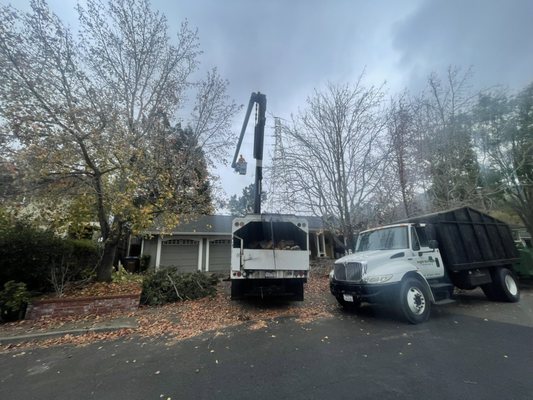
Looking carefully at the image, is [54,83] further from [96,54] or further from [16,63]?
[96,54]

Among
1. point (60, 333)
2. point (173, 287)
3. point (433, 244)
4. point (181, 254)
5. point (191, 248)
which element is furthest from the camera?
point (191, 248)

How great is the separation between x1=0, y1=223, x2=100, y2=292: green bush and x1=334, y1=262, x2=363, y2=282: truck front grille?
7.87 meters

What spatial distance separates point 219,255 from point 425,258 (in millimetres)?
13914

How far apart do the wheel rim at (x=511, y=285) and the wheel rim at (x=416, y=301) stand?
394 cm

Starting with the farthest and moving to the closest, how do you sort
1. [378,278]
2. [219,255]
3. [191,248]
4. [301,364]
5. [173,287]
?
[219,255] → [191,248] → [173,287] → [378,278] → [301,364]

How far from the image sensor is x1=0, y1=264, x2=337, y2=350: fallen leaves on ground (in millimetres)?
5672

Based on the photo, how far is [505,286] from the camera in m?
7.80

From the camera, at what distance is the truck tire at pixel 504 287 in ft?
25.5

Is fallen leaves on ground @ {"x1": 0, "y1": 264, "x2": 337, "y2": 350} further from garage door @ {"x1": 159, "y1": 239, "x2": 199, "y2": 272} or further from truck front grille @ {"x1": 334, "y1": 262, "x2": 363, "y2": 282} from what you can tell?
garage door @ {"x1": 159, "y1": 239, "x2": 199, "y2": 272}

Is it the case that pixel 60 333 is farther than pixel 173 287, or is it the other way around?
pixel 173 287

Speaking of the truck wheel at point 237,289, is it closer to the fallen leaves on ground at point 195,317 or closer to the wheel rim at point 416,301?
the fallen leaves on ground at point 195,317

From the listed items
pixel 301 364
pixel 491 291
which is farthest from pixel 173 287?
pixel 491 291

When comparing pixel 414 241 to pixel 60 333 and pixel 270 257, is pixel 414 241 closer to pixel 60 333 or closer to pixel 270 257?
pixel 270 257

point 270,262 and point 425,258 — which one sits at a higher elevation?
point 270,262
